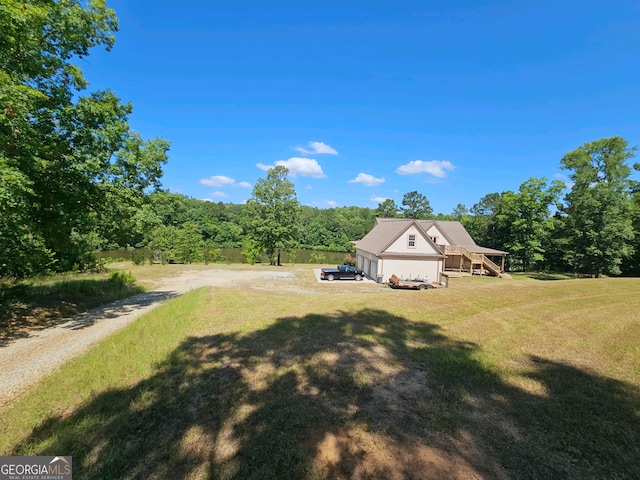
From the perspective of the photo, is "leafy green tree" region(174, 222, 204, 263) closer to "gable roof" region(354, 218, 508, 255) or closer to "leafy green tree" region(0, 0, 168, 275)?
"gable roof" region(354, 218, 508, 255)

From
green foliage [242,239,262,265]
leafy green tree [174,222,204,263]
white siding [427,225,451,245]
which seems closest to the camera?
white siding [427,225,451,245]

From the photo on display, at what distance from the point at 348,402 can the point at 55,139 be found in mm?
11426

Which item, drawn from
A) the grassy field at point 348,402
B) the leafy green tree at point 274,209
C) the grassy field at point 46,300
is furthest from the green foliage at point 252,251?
the grassy field at point 348,402

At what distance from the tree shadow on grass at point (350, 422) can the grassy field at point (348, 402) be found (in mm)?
23

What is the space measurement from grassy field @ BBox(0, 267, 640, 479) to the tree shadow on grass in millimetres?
23

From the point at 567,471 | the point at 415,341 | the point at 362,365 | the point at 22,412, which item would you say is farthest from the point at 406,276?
the point at 22,412

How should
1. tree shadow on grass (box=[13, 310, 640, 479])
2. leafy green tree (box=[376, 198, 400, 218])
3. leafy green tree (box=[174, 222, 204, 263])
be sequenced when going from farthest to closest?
leafy green tree (box=[376, 198, 400, 218]) < leafy green tree (box=[174, 222, 204, 263]) < tree shadow on grass (box=[13, 310, 640, 479])

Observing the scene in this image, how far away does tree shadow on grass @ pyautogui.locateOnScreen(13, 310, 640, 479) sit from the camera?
11.8 feet

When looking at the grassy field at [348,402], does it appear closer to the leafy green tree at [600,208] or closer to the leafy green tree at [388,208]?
the leafy green tree at [600,208]

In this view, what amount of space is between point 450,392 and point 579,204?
35340mm

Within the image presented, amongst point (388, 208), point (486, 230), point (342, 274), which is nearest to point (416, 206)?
point (388, 208)

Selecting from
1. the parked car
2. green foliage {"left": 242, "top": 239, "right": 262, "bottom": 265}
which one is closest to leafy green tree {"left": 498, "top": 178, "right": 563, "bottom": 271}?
the parked car

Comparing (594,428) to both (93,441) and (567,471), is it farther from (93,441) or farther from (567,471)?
(93,441)

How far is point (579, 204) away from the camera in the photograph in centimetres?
2969
